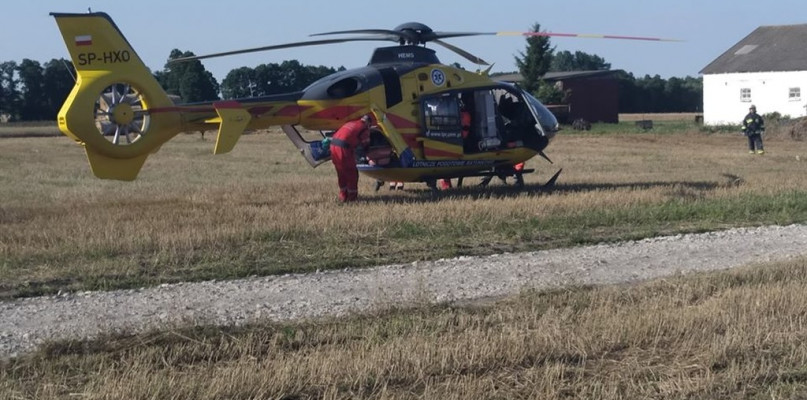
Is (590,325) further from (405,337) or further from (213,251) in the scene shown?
(213,251)

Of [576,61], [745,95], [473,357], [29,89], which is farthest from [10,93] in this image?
[576,61]

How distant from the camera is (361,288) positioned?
10195mm

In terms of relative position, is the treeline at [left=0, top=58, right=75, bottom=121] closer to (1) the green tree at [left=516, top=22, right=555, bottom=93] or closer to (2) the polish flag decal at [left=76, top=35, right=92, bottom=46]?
(1) the green tree at [left=516, top=22, right=555, bottom=93]

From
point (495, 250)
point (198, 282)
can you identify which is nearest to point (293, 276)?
point (198, 282)

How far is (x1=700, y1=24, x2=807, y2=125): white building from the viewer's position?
5494 centimetres

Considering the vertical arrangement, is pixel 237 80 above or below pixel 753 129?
above

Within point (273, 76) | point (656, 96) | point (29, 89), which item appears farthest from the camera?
point (656, 96)

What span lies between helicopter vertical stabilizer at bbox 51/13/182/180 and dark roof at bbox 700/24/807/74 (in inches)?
1808

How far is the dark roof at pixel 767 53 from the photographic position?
2194 inches

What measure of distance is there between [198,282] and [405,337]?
3516 millimetres

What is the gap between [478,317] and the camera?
27.7 ft

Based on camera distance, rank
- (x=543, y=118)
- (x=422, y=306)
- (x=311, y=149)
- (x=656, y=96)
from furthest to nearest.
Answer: (x=656, y=96) < (x=543, y=118) < (x=311, y=149) < (x=422, y=306)

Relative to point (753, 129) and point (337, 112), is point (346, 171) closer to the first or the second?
point (337, 112)

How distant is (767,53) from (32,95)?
1982 inches
